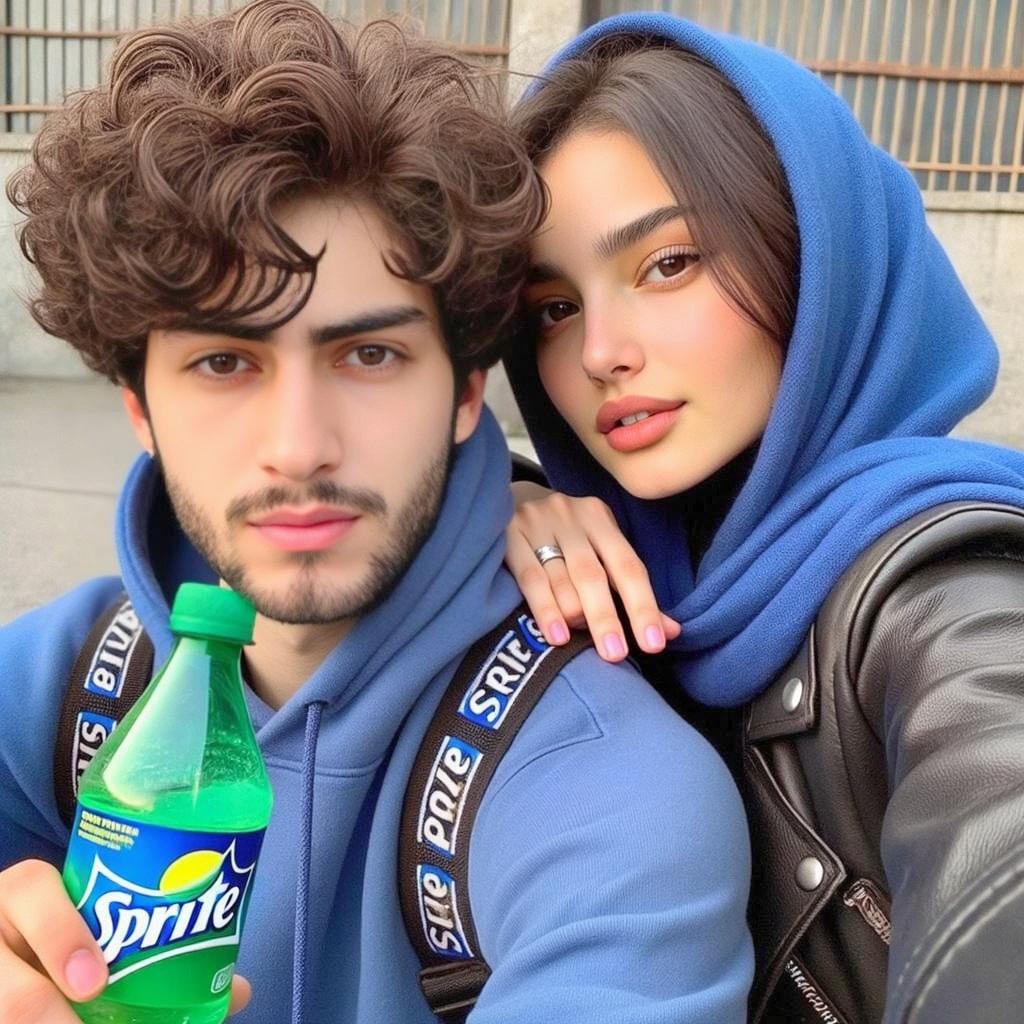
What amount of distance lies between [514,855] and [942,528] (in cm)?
53

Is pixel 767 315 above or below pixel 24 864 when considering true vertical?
above

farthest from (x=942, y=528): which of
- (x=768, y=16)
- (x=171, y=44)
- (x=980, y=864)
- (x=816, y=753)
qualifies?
(x=768, y=16)

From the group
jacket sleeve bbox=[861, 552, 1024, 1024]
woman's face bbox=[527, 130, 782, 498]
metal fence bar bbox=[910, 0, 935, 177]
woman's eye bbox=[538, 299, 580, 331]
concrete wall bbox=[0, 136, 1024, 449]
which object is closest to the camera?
jacket sleeve bbox=[861, 552, 1024, 1024]

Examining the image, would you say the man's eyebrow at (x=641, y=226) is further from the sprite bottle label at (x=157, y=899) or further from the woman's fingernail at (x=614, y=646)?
the sprite bottle label at (x=157, y=899)

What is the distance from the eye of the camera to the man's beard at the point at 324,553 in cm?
136

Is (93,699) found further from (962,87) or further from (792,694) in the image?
(962,87)

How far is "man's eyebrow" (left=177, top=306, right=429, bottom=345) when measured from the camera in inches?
53.3

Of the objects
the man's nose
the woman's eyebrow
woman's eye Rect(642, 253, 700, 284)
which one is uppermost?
woman's eye Rect(642, 253, 700, 284)

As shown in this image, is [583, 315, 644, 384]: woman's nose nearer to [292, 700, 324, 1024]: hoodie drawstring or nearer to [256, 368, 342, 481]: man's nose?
[256, 368, 342, 481]: man's nose

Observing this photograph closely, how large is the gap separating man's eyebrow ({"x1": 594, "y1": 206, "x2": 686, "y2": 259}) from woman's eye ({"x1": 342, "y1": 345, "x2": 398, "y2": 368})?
0.33m

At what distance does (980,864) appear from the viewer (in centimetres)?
75

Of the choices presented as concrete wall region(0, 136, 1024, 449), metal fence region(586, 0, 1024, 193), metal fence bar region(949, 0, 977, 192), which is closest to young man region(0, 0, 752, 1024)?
concrete wall region(0, 136, 1024, 449)

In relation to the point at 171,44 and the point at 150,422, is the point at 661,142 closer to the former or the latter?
the point at 171,44

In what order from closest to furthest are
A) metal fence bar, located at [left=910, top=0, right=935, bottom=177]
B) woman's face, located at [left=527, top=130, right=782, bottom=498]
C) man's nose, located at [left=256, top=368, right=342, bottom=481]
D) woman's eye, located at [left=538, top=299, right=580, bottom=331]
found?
man's nose, located at [left=256, top=368, right=342, bottom=481] → woman's face, located at [left=527, top=130, right=782, bottom=498] → woman's eye, located at [left=538, top=299, right=580, bottom=331] → metal fence bar, located at [left=910, top=0, right=935, bottom=177]
